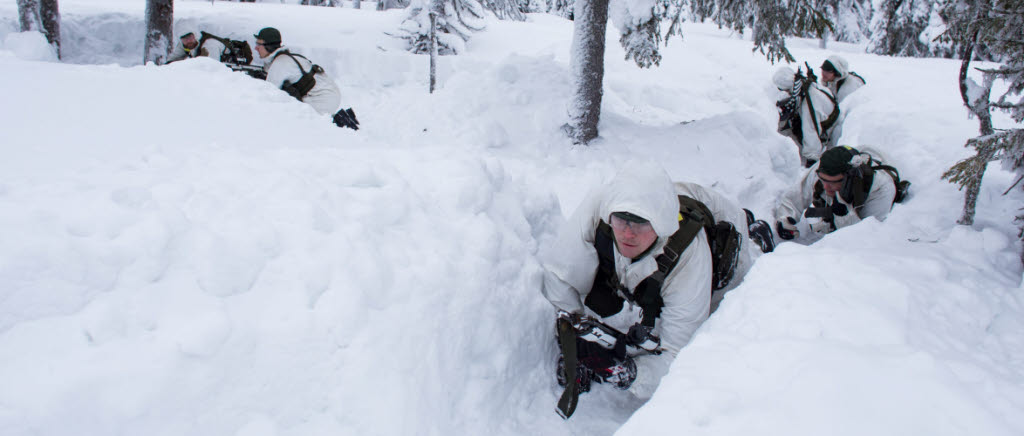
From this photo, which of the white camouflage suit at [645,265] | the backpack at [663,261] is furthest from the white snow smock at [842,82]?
the white camouflage suit at [645,265]

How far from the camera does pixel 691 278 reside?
3.25 metres

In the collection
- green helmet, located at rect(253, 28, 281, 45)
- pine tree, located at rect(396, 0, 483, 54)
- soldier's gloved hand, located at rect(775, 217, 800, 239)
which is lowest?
soldier's gloved hand, located at rect(775, 217, 800, 239)

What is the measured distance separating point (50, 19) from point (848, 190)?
14.5 meters

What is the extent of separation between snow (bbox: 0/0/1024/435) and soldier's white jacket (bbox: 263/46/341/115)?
144cm

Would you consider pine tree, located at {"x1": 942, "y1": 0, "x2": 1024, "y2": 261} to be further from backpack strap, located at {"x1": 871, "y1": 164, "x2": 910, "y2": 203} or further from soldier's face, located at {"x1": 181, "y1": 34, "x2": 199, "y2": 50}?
soldier's face, located at {"x1": 181, "y1": 34, "x2": 199, "y2": 50}

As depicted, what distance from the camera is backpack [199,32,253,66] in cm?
820

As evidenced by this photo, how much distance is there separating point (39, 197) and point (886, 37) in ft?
100

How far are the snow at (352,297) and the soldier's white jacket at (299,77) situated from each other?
144 cm

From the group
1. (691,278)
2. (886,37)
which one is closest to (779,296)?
(691,278)

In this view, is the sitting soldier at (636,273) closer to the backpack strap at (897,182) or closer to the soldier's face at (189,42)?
the backpack strap at (897,182)

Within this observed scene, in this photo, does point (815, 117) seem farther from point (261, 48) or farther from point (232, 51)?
point (232, 51)

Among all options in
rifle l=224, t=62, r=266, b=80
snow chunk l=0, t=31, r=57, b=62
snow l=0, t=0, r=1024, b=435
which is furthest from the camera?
rifle l=224, t=62, r=266, b=80

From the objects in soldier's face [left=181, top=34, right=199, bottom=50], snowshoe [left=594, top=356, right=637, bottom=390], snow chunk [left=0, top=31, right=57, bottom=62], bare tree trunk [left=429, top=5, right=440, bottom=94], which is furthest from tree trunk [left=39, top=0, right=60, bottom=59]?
snowshoe [left=594, top=356, right=637, bottom=390]

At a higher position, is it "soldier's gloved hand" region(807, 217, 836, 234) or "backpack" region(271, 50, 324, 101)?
"backpack" region(271, 50, 324, 101)
